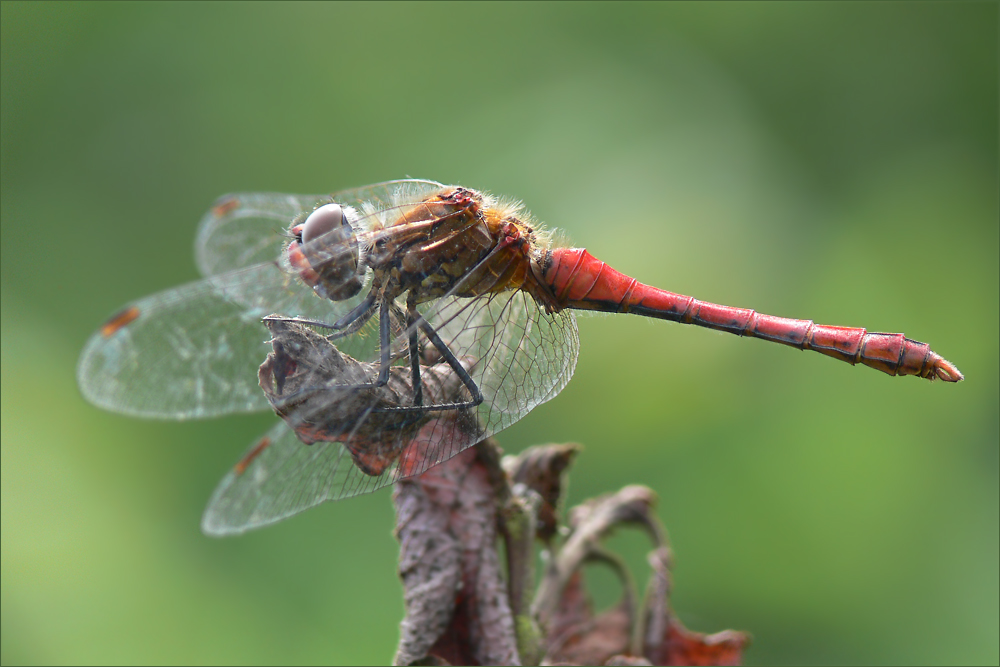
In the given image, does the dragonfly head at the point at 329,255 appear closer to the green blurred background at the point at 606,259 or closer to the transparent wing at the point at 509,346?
the transparent wing at the point at 509,346

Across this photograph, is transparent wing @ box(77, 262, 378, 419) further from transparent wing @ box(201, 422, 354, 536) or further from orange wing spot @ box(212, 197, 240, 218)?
orange wing spot @ box(212, 197, 240, 218)

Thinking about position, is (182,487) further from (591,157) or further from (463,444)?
(591,157)

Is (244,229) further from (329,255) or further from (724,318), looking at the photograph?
(724,318)

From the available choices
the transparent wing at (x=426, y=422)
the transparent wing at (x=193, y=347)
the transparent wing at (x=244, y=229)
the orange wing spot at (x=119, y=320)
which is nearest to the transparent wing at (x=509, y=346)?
the transparent wing at (x=426, y=422)

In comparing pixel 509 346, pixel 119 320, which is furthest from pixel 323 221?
pixel 119 320

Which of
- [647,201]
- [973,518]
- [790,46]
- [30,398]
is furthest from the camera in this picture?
[790,46]

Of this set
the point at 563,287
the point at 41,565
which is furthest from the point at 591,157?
the point at 41,565
